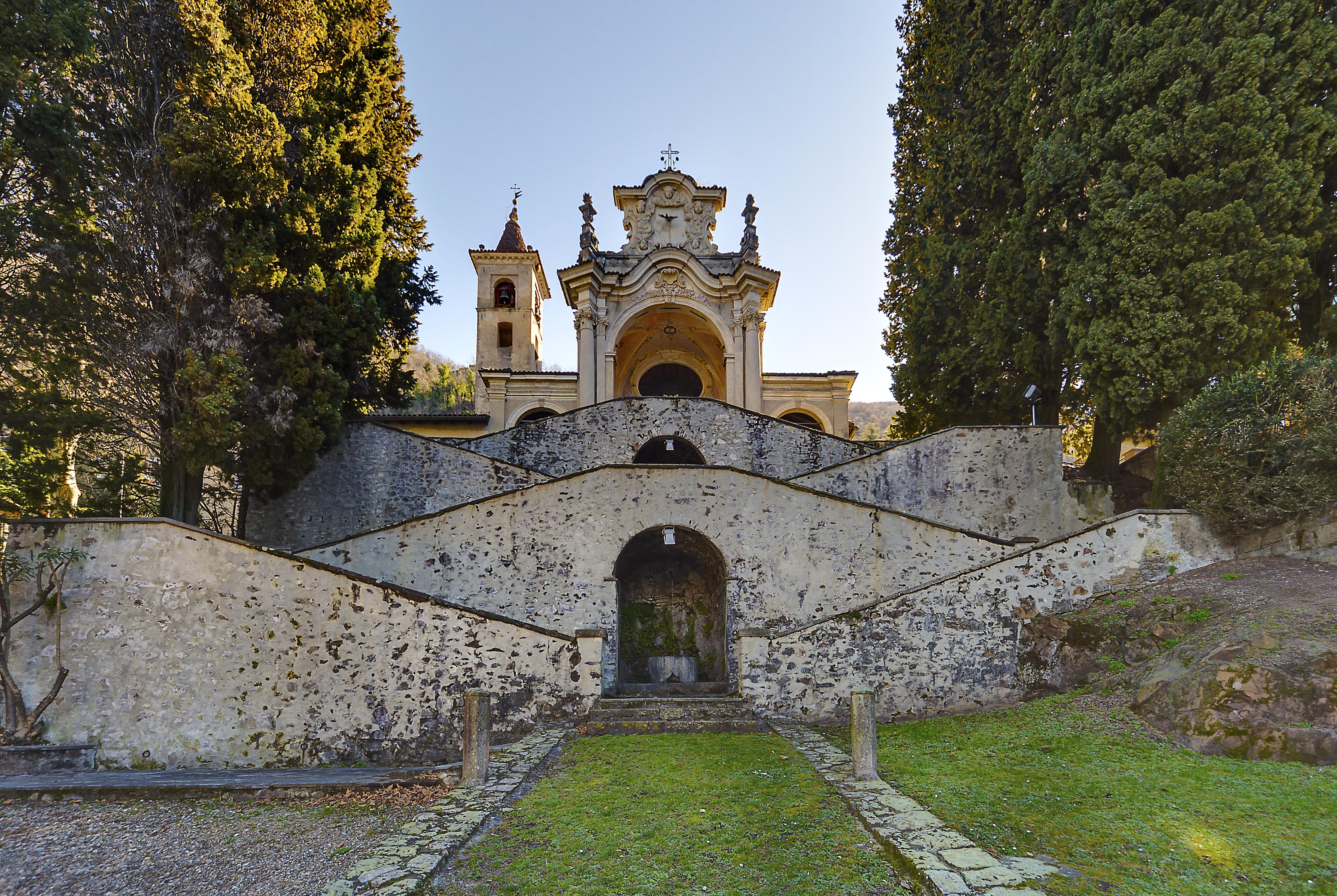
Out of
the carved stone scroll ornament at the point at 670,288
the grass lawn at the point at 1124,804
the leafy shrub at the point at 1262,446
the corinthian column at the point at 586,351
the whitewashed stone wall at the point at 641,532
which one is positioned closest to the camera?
the grass lawn at the point at 1124,804

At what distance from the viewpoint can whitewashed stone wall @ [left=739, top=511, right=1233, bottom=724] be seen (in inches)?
412

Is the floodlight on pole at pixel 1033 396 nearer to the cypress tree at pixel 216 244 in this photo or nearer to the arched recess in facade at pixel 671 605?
the arched recess in facade at pixel 671 605

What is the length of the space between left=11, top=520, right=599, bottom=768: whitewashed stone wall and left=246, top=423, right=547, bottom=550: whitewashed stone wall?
6.10 m

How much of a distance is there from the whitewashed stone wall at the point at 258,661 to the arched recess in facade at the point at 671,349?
14720 millimetres

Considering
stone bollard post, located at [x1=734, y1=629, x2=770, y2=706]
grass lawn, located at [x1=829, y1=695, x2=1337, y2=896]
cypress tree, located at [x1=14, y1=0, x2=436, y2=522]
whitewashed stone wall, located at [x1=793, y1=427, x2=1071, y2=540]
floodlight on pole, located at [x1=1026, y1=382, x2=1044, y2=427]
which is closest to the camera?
grass lawn, located at [x1=829, y1=695, x2=1337, y2=896]

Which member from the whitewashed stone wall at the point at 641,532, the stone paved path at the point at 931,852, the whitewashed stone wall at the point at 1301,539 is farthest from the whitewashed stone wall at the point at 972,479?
the stone paved path at the point at 931,852

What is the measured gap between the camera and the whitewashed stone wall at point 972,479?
16438 mm

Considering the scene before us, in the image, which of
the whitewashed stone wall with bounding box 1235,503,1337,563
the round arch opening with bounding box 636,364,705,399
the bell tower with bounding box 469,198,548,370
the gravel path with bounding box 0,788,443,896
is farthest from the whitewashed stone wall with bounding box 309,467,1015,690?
the bell tower with bounding box 469,198,548,370

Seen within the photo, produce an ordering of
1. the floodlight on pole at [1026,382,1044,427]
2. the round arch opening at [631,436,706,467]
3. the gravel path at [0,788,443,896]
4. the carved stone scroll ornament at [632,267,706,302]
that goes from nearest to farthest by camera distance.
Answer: the gravel path at [0,788,443,896], the floodlight on pole at [1026,382,1044,427], the round arch opening at [631,436,706,467], the carved stone scroll ornament at [632,267,706,302]

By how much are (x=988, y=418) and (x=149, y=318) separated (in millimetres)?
19385

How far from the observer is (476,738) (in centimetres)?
784

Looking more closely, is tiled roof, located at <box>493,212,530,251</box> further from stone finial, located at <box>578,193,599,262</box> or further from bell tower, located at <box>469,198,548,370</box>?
stone finial, located at <box>578,193,599,262</box>

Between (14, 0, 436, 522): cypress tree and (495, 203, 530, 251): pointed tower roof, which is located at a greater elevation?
(495, 203, 530, 251): pointed tower roof

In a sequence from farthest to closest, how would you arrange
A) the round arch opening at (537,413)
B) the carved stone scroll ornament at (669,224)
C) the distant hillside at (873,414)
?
the distant hillside at (873,414) < the round arch opening at (537,413) < the carved stone scroll ornament at (669,224)
